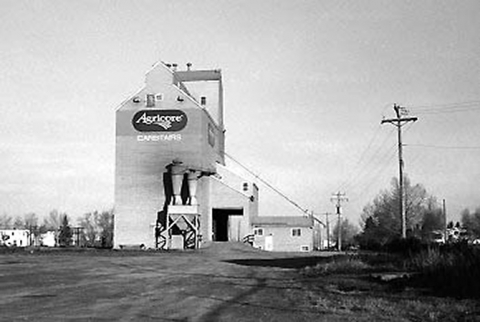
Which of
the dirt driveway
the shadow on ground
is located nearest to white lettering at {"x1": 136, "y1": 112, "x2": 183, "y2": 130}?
the shadow on ground

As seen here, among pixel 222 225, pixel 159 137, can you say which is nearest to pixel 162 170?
pixel 159 137

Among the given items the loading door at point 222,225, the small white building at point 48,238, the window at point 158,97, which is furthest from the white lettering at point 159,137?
the small white building at point 48,238

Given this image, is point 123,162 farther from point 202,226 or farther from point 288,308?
point 288,308

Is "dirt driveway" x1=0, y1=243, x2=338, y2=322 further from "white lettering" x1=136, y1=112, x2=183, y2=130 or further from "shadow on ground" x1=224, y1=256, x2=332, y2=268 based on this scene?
"white lettering" x1=136, y1=112, x2=183, y2=130

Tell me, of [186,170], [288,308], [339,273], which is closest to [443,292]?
[288,308]

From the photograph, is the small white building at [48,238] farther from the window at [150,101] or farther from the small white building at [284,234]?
the window at [150,101]

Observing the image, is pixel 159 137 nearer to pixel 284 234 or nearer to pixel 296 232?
pixel 284 234

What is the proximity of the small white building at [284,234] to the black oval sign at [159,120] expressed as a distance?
26384mm

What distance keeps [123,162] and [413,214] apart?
45.5 m

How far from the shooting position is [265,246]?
93.9m

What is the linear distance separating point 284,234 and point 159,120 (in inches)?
1305

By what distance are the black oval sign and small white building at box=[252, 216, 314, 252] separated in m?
26.4

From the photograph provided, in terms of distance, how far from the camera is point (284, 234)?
96.4m

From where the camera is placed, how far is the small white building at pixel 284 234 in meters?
94.2
